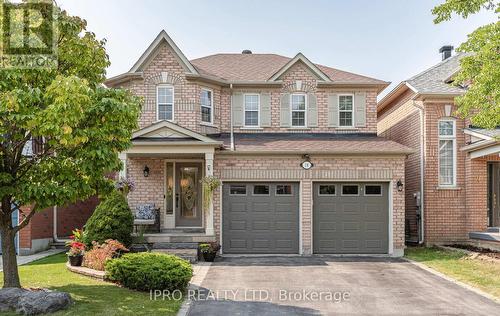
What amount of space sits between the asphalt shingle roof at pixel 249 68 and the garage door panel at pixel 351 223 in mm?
4596

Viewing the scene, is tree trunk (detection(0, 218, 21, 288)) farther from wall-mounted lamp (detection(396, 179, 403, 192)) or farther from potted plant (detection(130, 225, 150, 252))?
wall-mounted lamp (detection(396, 179, 403, 192))

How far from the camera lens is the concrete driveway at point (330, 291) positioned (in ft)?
27.4

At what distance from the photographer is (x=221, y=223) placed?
15.7 metres

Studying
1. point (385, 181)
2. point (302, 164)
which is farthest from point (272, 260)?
point (385, 181)

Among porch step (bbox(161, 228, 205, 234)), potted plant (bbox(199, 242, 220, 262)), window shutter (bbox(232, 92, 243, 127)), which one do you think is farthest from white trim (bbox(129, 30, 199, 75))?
potted plant (bbox(199, 242, 220, 262))

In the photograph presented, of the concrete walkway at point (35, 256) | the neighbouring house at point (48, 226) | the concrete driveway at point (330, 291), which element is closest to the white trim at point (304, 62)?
the concrete driveway at point (330, 291)

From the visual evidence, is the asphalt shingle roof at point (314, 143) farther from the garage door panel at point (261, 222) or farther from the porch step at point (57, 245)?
the porch step at point (57, 245)

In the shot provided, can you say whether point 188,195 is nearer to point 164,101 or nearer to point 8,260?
point 164,101

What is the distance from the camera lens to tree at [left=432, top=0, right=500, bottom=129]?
10.6m

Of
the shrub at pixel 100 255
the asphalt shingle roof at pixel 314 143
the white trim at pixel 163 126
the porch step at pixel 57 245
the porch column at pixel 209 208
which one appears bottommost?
the porch step at pixel 57 245

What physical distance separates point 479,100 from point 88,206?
15313 millimetres

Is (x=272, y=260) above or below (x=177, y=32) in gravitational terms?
below

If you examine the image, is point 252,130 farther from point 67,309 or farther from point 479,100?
point 67,309

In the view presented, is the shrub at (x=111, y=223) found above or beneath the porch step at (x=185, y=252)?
above
